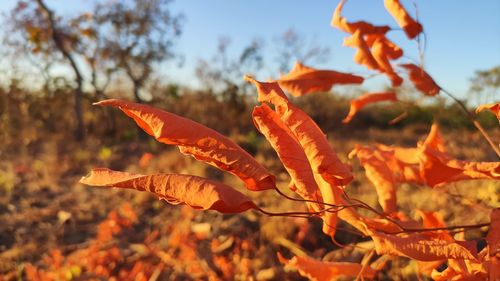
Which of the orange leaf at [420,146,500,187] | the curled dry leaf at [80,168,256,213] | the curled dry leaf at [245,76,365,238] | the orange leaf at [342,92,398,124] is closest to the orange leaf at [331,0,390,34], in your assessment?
the orange leaf at [342,92,398,124]

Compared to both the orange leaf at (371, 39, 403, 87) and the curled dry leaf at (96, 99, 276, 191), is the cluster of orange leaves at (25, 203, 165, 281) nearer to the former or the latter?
the orange leaf at (371, 39, 403, 87)

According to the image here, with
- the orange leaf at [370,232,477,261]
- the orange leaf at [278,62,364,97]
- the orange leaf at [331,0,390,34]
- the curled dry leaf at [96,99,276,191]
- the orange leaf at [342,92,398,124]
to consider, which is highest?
the orange leaf at [331,0,390,34]

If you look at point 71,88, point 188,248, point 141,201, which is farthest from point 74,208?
point 71,88

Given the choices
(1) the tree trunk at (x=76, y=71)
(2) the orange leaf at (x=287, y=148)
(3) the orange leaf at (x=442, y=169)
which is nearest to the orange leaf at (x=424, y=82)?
(3) the orange leaf at (x=442, y=169)

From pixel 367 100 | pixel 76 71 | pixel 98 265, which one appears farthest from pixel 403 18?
pixel 76 71

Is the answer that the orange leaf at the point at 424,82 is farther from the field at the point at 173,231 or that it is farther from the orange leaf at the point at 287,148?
the orange leaf at the point at 287,148

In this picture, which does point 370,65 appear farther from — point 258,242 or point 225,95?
point 225,95

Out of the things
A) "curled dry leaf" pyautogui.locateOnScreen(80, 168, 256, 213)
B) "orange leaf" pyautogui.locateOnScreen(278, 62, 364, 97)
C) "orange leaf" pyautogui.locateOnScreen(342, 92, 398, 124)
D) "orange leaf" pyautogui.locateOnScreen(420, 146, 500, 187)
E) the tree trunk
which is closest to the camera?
"curled dry leaf" pyautogui.locateOnScreen(80, 168, 256, 213)

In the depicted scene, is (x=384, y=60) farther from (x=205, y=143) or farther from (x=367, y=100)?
(x=205, y=143)

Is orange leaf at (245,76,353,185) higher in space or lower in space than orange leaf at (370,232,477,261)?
higher
